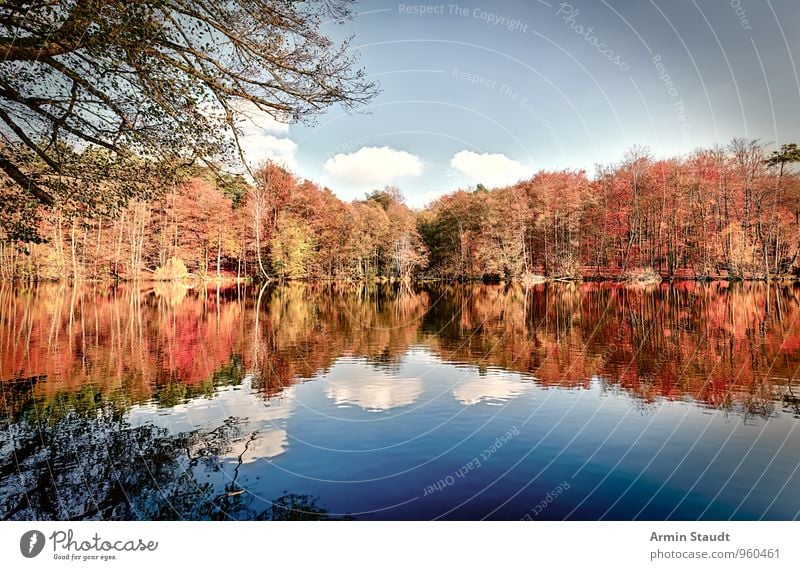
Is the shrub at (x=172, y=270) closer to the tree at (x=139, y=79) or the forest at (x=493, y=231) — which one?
the forest at (x=493, y=231)

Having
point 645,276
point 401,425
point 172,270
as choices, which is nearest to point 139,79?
point 401,425

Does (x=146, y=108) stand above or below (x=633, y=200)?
below

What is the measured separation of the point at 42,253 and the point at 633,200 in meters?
42.8

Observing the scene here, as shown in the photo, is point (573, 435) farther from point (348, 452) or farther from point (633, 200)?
point (633, 200)

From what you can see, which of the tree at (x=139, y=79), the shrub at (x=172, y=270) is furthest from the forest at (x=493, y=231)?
the tree at (x=139, y=79)

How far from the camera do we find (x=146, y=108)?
20.3 ft

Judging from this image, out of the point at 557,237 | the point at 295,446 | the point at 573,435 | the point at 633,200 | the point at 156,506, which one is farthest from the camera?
the point at 557,237

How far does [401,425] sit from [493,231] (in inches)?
1417

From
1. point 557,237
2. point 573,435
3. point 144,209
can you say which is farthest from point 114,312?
point 557,237

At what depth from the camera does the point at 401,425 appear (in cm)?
696

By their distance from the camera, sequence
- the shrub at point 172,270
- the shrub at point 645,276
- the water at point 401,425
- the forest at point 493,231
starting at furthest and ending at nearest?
the shrub at point 172,270
the shrub at point 645,276
the forest at point 493,231
the water at point 401,425

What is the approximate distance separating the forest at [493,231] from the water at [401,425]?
771 inches

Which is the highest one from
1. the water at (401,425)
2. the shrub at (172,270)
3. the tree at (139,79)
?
the tree at (139,79)

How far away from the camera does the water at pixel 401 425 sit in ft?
15.7
